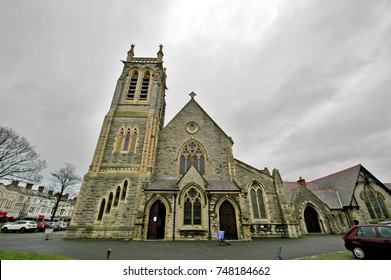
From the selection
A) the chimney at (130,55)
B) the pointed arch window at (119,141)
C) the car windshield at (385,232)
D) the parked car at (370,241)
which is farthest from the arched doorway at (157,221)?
the chimney at (130,55)

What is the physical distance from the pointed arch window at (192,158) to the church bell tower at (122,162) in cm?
301

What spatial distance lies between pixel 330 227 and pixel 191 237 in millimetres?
18226

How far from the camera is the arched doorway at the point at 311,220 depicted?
20.5 metres

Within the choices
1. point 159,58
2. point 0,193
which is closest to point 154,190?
point 159,58

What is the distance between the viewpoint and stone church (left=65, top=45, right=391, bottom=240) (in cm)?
1392

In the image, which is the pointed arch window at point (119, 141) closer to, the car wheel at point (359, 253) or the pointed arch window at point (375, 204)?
the car wheel at point (359, 253)

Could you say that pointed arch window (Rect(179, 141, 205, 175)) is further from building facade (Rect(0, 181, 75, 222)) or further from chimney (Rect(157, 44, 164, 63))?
building facade (Rect(0, 181, 75, 222))

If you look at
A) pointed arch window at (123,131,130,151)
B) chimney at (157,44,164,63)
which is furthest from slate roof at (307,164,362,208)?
chimney at (157,44,164,63)

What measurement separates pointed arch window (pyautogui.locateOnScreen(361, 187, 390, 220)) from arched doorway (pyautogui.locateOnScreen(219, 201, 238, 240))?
2136cm

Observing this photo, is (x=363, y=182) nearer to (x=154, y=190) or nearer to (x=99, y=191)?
(x=154, y=190)

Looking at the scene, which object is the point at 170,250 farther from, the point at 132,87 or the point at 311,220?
the point at 311,220

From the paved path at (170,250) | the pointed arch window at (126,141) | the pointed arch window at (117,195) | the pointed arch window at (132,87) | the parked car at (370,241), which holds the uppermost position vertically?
the pointed arch window at (132,87)

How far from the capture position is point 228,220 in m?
14.2

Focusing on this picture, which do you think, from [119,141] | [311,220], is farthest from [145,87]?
[311,220]
